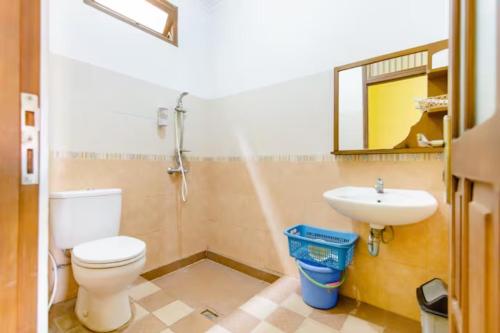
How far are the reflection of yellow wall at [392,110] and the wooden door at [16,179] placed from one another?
1650 mm

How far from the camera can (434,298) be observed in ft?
3.86

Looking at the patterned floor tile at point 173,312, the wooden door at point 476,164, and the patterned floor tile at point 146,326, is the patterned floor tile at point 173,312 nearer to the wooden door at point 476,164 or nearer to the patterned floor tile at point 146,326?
the patterned floor tile at point 146,326

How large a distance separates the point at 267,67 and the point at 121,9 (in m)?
1.23

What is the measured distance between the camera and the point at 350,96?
167cm

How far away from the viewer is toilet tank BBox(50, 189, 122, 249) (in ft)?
4.77

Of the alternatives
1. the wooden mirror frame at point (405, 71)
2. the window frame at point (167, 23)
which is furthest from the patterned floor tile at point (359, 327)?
the window frame at point (167, 23)

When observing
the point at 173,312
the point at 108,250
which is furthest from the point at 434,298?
the point at 108,250

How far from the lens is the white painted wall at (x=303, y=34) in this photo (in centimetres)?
146

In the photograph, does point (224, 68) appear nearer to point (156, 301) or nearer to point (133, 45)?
point (133, 45)

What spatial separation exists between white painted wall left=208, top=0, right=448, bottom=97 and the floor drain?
1.77m

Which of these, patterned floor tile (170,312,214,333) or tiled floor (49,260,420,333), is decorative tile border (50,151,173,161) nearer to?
tiled floor (49,260,420,333)

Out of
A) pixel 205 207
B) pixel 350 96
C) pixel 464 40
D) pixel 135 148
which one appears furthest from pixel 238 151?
pixel 464 40

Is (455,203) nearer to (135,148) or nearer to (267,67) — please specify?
(267,67)

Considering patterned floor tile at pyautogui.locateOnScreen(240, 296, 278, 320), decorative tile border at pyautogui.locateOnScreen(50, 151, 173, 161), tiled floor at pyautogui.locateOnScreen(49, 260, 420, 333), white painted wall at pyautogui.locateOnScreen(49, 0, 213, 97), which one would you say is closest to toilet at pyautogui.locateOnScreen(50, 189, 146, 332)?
tiled floor at pyautogui.locateOnScreen(49, 260, 420, 333)
